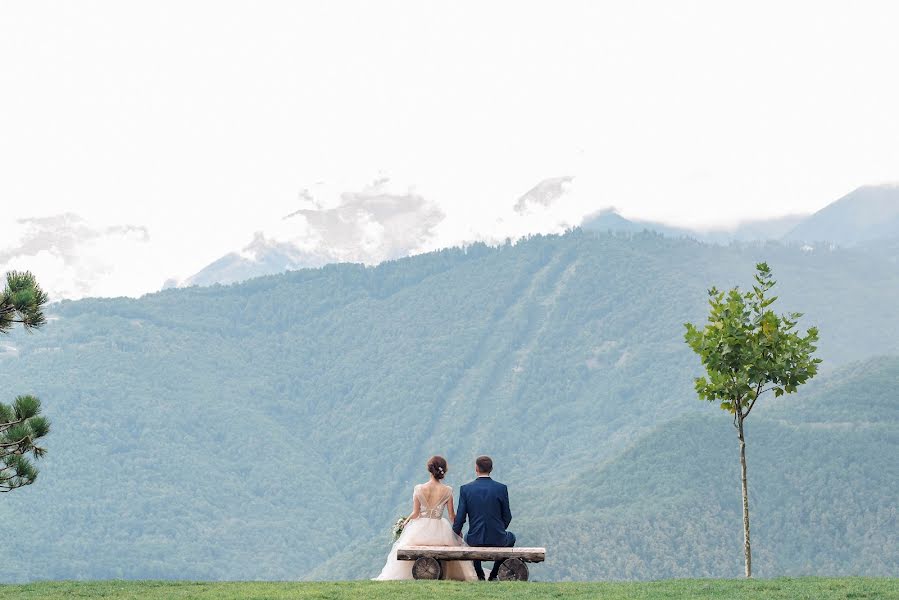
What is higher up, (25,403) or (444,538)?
(25,403)

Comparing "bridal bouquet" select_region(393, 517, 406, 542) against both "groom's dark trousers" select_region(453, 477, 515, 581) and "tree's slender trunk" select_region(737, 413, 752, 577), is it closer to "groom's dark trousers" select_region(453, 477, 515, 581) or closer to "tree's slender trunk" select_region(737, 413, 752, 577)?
"groom's dark trousers" select_region(453, 477, 515, 581)

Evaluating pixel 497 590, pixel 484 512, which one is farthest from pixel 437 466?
pixel 497 590

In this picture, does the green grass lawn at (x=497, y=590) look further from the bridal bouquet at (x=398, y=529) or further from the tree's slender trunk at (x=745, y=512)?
the bridal bouquet at (x=398, y=529)

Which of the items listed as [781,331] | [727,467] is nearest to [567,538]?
[727,467]

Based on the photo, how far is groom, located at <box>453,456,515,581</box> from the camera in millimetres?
24109

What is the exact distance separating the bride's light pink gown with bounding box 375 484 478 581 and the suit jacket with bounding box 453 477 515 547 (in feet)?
1.13

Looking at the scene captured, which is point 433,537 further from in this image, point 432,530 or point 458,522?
point 458,522

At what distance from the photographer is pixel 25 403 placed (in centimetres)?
2467

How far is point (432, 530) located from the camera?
80.9 ft

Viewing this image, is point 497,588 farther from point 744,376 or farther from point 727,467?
point 727,467

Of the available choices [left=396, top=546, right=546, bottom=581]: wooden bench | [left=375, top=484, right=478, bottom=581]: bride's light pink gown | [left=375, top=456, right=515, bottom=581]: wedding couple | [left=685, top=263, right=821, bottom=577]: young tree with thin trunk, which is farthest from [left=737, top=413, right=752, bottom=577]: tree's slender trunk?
[left=375, top=484, right=478, bottom=581]: bride's light pink gown

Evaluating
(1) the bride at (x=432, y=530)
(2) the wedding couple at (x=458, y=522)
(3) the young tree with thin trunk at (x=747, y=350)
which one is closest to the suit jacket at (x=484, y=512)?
(2) the wedding couple at (x=458, y=522)

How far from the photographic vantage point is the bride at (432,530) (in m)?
24.5

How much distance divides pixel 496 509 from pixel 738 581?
504cm
